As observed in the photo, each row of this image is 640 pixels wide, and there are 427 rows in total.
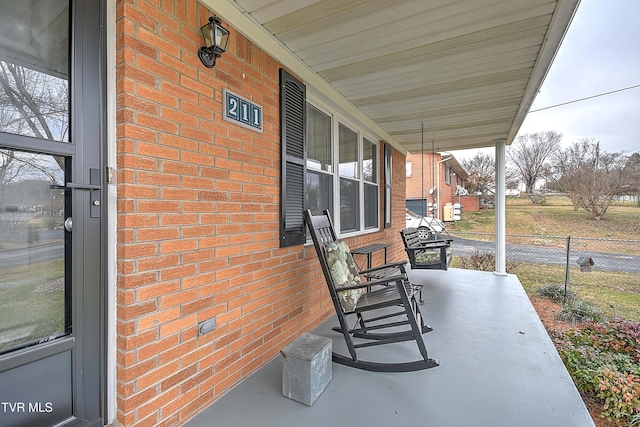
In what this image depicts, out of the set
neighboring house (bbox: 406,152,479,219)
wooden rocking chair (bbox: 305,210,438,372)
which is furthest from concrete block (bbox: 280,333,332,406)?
neighboring house (bbox: 406,152,479,219)

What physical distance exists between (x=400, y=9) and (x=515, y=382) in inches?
108

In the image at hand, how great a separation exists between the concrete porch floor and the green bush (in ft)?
1.20

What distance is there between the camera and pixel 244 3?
6.23 ft

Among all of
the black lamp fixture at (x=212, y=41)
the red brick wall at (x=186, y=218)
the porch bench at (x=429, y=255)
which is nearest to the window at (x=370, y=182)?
the porch bench at (x=429, y=255)

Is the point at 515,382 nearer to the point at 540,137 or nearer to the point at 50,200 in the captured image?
the point at 50,200

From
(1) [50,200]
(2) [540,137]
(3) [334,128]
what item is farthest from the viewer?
(2) [540,137]

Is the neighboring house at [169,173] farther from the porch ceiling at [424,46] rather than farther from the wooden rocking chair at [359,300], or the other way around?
the wooden rocking chair at [359,300]

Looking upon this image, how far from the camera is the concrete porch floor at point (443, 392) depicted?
5.51 feet

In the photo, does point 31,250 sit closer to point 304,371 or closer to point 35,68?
point 35,68

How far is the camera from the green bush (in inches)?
84.4

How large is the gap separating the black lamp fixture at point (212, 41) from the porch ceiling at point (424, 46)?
220 millimetres

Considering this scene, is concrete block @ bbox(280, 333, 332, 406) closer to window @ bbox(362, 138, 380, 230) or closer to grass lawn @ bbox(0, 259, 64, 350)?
grass lawn @ bbox(0, 259, 64, 350)

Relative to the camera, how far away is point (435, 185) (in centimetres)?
1502

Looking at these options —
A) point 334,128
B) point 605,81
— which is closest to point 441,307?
point 334,128
